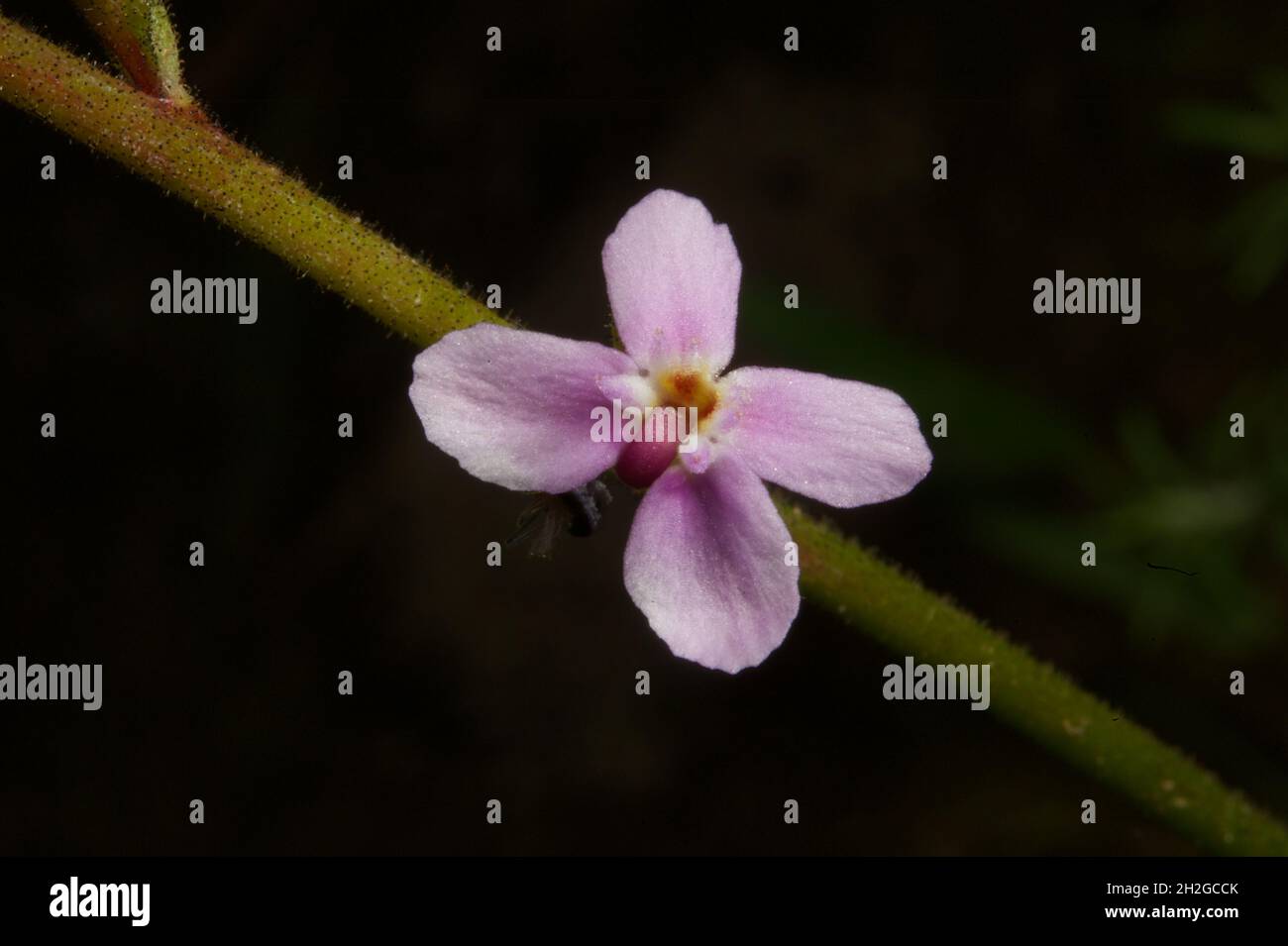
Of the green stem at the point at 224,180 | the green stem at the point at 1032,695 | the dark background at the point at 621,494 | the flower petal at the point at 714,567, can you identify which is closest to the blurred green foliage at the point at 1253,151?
the dark background at the point at 621,494

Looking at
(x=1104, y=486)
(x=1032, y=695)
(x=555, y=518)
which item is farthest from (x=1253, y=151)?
(x=555, y=518)

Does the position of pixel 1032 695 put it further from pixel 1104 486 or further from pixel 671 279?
pixel 1104 486

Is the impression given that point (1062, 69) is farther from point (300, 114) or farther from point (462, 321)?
point (462, 321)

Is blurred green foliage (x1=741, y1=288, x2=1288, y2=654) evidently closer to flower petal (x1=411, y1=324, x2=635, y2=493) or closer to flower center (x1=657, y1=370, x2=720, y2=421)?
flower center (x1=657, y1=370, x2=720, y2=421)

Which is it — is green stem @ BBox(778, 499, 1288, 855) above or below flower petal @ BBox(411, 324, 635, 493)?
below

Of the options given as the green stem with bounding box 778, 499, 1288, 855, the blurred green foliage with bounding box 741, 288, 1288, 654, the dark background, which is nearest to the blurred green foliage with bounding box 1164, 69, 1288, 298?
the dark background

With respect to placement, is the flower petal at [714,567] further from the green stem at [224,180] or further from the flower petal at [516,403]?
the green stem at [224,180]
